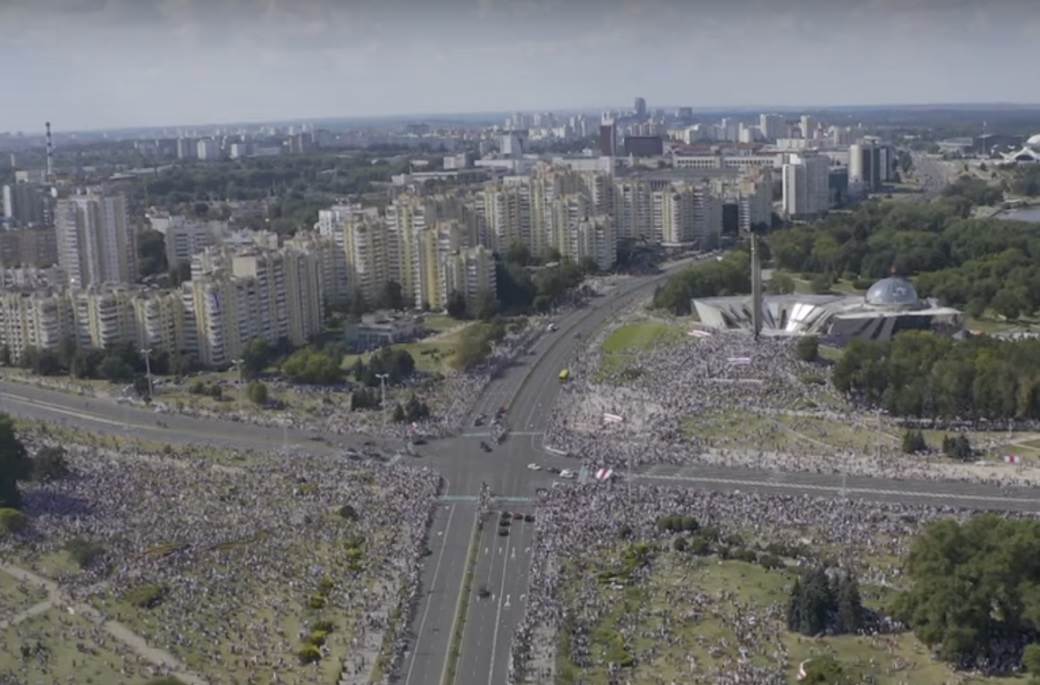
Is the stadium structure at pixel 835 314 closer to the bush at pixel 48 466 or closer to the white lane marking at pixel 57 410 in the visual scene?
the white lane marking at pixel 57 410

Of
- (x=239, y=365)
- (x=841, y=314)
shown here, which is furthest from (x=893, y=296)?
(x=239, y=365)

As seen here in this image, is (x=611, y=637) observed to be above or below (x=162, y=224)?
below

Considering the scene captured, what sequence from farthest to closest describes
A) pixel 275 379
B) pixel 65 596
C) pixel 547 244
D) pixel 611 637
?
pixel 547 244, pixel 275 379, pixel 65 596, pixel 611 637

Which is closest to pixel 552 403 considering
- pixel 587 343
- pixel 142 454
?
pixel 587 343

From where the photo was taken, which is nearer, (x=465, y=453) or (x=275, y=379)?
(x=465, y=453)

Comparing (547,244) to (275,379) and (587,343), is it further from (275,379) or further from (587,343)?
(275,379)

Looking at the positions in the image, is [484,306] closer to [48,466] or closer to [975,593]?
[48,466]

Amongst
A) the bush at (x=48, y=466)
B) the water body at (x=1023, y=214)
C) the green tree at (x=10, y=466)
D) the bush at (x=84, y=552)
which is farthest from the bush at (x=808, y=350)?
the water body at (x=1023, y=214)
